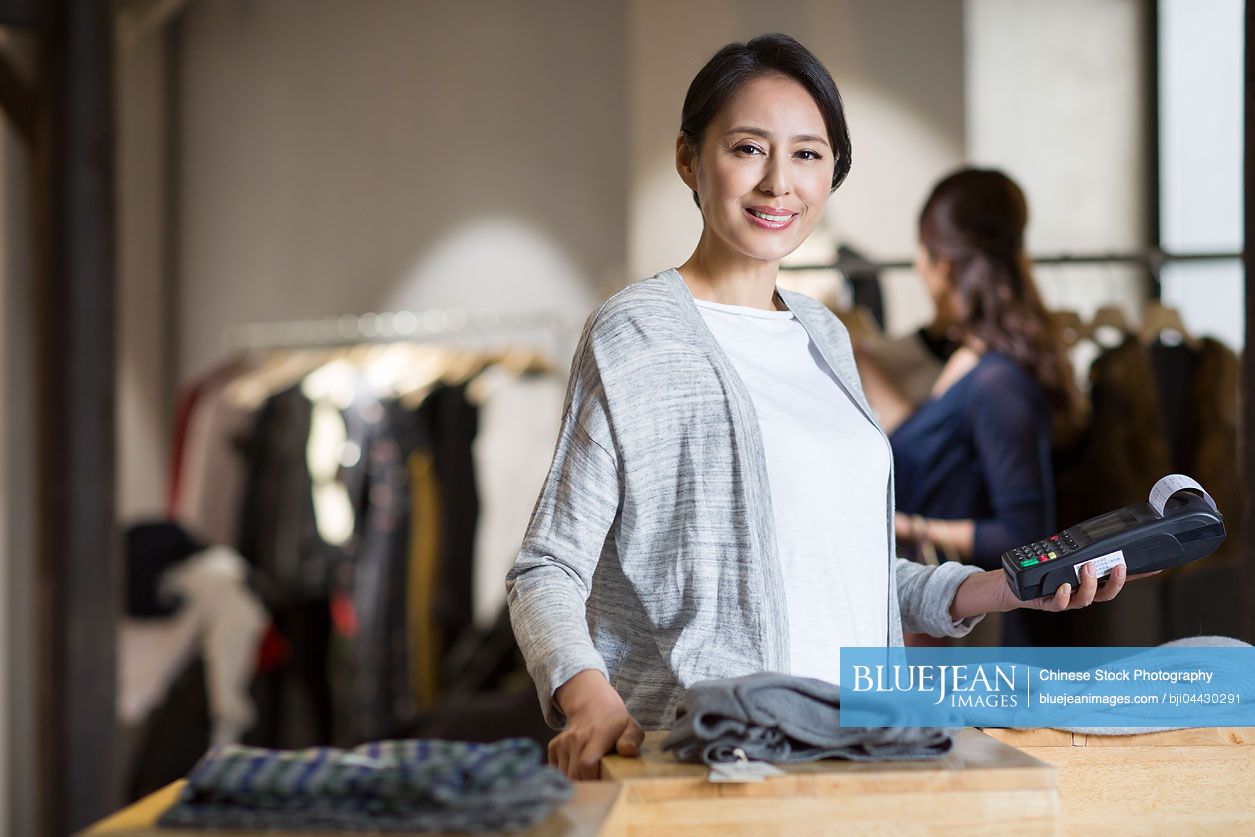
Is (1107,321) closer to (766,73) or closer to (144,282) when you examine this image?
(766,73)

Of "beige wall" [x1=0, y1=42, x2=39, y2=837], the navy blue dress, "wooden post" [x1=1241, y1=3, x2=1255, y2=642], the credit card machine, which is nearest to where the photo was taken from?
the credit card machine

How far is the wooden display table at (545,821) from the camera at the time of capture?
76 cm

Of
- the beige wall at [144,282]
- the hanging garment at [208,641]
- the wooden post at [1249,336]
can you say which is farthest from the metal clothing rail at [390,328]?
the wooden post at [1249,336]

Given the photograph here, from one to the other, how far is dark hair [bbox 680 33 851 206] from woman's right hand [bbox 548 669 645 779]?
456 mm

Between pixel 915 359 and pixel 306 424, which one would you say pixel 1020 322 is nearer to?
pixel 915 359

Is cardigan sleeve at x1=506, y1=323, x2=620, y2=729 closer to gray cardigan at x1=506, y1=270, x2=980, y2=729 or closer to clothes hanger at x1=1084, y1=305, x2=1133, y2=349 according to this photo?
gray cardigan at x1=506, y1=270, x2=980, y2=729

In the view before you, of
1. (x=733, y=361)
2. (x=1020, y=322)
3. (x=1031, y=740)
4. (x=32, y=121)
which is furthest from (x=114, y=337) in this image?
(x=1031, y=740)

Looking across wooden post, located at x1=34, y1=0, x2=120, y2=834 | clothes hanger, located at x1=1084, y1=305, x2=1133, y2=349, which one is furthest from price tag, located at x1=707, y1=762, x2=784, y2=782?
wooden post, located at x1=34, y1=0, x2=120, y2=834

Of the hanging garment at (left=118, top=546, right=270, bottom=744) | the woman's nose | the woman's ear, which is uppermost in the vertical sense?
the woman's ear

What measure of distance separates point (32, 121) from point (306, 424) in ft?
3.66

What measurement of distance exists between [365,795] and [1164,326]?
2.31m

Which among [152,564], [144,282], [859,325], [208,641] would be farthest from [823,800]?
[144,282]

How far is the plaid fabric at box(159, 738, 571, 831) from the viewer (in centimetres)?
77

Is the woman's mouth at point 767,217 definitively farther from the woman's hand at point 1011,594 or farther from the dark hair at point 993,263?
the dark hair at point 993,263
